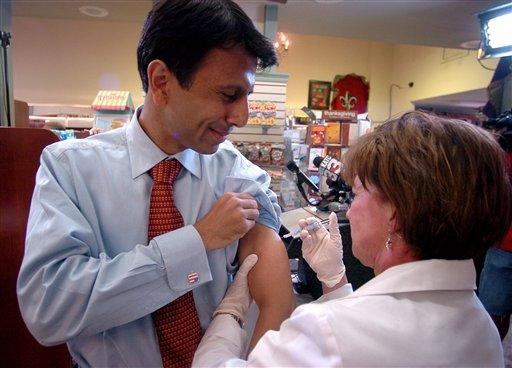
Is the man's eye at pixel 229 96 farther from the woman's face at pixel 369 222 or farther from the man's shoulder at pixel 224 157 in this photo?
the woman's face at pixel 369 222

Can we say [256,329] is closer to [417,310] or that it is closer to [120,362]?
[120,362]

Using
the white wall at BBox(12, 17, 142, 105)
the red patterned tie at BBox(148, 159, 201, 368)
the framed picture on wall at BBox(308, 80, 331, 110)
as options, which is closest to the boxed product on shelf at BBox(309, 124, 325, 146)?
the red patterned tie at BBox(148, 159, 201, 368)

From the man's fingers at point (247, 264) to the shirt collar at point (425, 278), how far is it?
0.41 meters

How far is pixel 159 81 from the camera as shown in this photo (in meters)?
0.93

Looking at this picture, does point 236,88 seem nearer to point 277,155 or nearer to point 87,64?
point 277,155

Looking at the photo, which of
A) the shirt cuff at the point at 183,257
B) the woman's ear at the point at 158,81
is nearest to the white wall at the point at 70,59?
the woman's ear at the point at 158,81

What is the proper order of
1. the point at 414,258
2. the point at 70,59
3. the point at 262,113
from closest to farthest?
1. the point at 414,258
2. the point at 262,113
3. the point at 70,59

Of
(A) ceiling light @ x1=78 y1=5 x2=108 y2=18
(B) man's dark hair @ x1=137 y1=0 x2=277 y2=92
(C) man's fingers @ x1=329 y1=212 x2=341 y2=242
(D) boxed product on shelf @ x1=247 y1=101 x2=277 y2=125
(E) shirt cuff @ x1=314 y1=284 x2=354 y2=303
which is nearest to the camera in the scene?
(B) man's dark hair @ x1=137 y1=0 x2=277 y2=92

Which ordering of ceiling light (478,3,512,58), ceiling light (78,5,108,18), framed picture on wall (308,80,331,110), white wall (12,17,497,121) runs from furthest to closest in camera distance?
framed picture on wall (308,80,331,110), white wall (12,17,497,121), ceiling light (78,5,108,18), ceiling light (478,3,512,58)

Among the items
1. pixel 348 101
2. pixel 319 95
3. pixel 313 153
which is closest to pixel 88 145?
pixel 313 153

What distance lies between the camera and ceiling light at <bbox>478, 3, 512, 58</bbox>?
324 centimetres

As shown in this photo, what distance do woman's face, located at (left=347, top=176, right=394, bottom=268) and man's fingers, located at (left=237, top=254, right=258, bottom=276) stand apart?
31cm

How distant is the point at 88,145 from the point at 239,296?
0.58 metres

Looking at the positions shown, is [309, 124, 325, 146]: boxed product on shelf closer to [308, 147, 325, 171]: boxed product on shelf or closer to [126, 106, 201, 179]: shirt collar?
[308, 147, 325, 171]: boxed product on shelf
